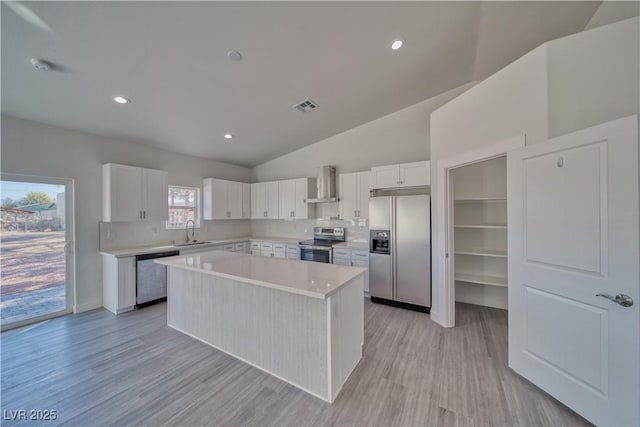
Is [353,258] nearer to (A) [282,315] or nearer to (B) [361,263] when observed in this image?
(B) [361,263]

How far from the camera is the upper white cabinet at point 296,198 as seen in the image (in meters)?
5.10

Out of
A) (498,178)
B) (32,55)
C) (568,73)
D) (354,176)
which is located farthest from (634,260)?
(32,55)

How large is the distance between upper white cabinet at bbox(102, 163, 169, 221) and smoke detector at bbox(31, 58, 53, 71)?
157 centimetres

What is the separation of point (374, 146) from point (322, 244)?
7.27 feet

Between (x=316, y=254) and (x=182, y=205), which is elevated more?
(x=182, y=205)

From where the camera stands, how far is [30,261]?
10.5ft

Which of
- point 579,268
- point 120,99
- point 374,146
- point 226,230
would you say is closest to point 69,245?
point 120,99

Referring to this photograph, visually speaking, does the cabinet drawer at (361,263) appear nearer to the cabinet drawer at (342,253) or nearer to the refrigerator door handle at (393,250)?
the cabinet drawer at (342,253)

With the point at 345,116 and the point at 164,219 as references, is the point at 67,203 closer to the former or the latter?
the point at 164,219

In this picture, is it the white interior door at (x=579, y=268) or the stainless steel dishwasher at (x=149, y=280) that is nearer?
the white interior door at (x=579, y=268)

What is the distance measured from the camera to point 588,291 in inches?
64.1

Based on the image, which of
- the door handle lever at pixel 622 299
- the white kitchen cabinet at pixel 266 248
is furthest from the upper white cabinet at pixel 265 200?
Result: the door handle lever at pixel 622 299

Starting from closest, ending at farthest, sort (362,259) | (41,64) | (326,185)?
(41,64)
(362,259)
(326,185)

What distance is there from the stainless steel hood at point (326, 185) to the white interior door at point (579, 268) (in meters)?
3.08
